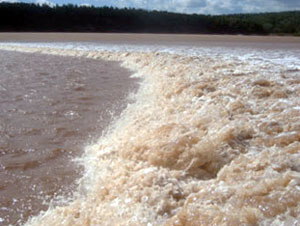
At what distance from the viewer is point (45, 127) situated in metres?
5.48

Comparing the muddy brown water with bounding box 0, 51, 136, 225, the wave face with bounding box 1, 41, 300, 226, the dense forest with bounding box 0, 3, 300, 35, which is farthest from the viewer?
the dense forest with bounding box 0, 3, 300, 35

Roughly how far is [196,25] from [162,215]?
2009 inches

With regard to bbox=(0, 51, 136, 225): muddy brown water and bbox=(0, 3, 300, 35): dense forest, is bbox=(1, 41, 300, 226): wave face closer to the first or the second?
bbox=(0, 51, 136, 225): muddy brown water

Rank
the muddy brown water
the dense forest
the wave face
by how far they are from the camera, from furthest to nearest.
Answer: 1. the dense forest
2. the muddy brown water
3. the wave face

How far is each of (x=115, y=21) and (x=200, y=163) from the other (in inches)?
2023

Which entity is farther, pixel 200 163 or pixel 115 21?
pixel 115 21

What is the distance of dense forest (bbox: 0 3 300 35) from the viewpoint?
163 ft

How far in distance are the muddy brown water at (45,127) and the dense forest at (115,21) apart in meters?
42.8

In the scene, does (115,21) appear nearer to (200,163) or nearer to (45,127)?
(45,127)

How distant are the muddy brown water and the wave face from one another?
284 millimetres

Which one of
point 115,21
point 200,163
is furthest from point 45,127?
point 115,21

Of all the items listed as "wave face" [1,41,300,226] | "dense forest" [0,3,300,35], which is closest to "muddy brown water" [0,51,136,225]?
"wave face" [1,41,300,226]

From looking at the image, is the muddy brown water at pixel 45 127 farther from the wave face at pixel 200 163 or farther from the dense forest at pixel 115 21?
the dense forest at pixel 115 21

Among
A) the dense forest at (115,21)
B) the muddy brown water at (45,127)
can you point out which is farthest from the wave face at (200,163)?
the dense forest at (115,21)
